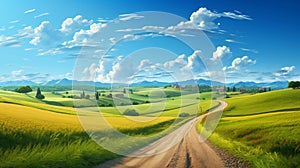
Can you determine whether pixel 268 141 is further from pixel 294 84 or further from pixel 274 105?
pixel 294 84

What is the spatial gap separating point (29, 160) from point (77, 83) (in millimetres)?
7450

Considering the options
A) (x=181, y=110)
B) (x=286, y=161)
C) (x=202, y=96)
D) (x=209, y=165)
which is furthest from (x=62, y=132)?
(x=181, y=110)

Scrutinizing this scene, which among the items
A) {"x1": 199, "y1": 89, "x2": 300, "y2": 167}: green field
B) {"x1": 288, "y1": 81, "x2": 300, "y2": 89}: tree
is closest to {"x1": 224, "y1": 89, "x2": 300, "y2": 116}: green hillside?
{"x1": 199, "y1": 89, "x2": 300, "y2": 167}: green field

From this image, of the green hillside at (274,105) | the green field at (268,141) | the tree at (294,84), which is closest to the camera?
the green field at (268,141)

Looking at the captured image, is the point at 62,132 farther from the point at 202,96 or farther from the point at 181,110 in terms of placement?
the point at 181,110

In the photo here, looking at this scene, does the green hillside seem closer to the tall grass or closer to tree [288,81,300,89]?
tree [288,81,300,89]

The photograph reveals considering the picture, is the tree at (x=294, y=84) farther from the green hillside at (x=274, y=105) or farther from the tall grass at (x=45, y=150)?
the tall grass at (x=45, y=150)

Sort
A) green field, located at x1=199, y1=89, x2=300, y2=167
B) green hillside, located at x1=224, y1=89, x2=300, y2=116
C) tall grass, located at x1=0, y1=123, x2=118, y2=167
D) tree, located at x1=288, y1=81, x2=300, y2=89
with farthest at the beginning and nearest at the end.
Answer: tree, located at x1=288, y1=81, x2=300, y2=89 < green hillside, located at x1=224, y1=89, x2=300, y2=116 < green field, located at x1=199, y1=89, x2=300, y2=167 < tall grass, located at x1=0, y1=123, x2=118, y2=167

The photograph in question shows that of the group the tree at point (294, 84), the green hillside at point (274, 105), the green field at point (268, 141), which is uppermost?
the tree at point (294, 84)

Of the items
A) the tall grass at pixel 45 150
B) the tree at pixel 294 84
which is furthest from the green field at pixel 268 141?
the tall grass at pixel 45 150

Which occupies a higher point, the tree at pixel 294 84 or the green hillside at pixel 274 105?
the tree at pixel 294 84

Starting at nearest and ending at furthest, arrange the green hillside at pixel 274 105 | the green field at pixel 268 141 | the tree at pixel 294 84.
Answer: the green field at pixel 268 141 < the green hillside at pixel 274 105 < the tree at pixel 294 84

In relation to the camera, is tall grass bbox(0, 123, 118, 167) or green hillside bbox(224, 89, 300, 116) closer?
tall grass bbox(0, 123, 118, 167)

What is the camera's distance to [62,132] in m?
20.8
